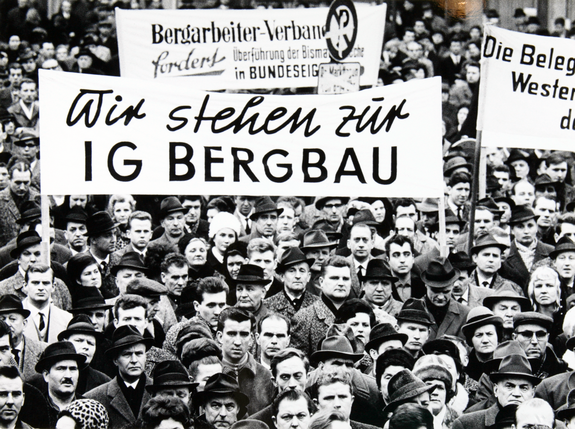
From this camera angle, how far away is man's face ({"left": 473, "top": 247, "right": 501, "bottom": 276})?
9.34 m

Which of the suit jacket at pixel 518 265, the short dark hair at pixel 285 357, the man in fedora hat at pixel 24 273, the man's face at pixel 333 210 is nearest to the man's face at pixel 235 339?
the short dark hair at pixel 285 357

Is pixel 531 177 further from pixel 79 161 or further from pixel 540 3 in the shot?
pixel 79 161

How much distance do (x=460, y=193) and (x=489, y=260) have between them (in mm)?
1710

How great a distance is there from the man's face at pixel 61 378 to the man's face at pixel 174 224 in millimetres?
2868

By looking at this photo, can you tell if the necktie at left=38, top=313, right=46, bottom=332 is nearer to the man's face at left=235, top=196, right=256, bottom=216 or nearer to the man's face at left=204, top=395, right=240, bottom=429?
the man's face at left=204, top=395, right=240, bottom=429

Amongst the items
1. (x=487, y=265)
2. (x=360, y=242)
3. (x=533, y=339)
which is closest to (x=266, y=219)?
(x=360, y=242)

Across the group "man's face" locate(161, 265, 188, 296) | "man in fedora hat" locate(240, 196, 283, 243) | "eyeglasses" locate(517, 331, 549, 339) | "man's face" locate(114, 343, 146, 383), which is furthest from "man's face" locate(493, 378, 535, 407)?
"man in fedora hat" locate(240, 196, 283, 243)

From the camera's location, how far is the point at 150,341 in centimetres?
762

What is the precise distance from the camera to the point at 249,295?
8.47 meters

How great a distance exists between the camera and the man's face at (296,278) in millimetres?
8625

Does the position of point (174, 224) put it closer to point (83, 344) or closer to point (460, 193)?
point (83, 344)

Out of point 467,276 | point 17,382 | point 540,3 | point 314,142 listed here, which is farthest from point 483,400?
point 540,3

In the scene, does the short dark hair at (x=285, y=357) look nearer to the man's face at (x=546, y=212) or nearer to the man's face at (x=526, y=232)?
the man's face at (x=526, y=232)

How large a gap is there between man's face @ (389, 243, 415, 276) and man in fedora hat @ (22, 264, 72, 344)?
2.75 meters
